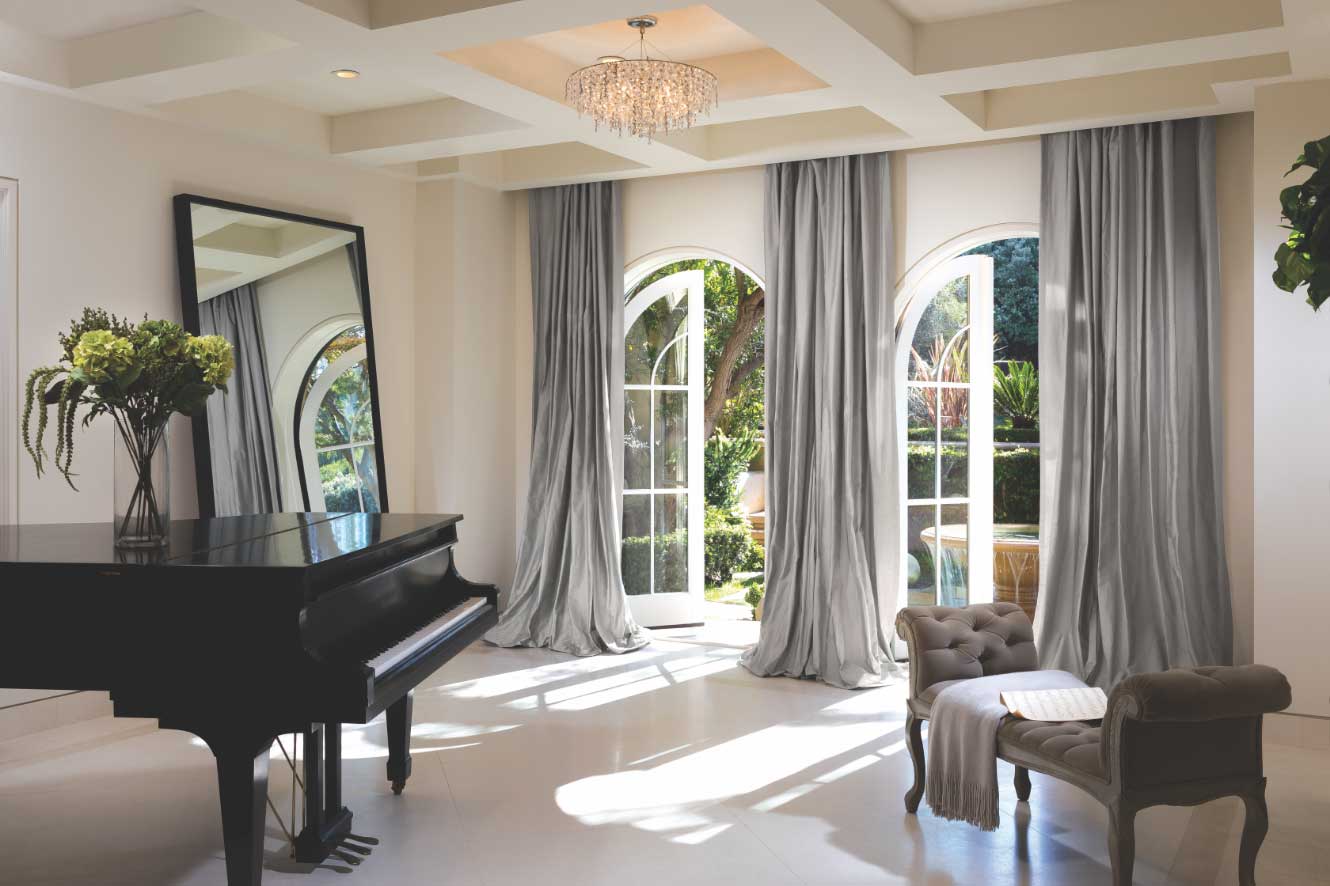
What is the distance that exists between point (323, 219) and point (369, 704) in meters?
3.95

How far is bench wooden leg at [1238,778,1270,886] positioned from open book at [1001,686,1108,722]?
46 cm

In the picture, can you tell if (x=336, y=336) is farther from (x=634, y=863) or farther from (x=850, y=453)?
(x=634, y=863)

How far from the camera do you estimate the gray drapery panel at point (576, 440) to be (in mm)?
6934

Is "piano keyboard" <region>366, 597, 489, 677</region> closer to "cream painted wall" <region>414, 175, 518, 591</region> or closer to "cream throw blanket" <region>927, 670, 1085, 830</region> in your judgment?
"cream throw blanket" <region>927, 670, 1085, 830</region>

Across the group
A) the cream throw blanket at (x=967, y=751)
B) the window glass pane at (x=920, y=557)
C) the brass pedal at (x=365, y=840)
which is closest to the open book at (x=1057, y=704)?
the cream throw blanket at (x=967, y=751)

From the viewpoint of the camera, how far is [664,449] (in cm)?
739

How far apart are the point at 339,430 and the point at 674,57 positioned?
8.78ft

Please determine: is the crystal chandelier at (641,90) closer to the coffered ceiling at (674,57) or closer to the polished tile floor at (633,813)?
the coffered ceiling at (674,57)

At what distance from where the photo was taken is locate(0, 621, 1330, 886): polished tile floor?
11.6 ft

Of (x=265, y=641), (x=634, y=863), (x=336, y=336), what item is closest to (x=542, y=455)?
(x=336, y=336)

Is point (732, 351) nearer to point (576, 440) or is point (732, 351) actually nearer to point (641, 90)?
point (576, 440)

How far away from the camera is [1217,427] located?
17.5ft

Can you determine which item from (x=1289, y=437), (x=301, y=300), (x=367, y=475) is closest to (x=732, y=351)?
(x=367, y=475)

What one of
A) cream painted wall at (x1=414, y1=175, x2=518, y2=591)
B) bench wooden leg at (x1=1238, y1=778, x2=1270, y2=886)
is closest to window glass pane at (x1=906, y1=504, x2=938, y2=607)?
cream painted wall at (x1=414, y1=175, x2=518, y2=591)
